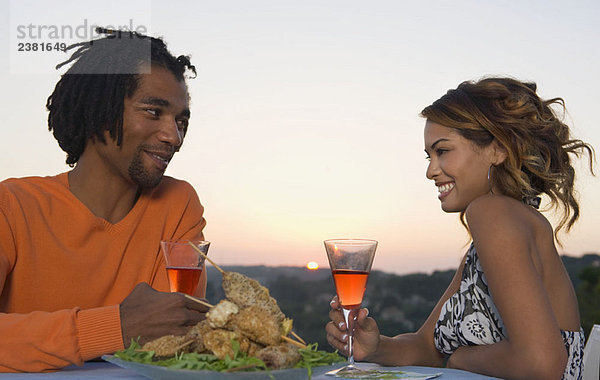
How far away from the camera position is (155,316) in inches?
85.5

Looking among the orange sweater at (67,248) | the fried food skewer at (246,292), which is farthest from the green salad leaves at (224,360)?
the orange sweater at (67,248)

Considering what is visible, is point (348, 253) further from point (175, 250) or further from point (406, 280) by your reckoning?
point (406, 280)

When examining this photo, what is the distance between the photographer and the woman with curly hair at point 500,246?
7.39 feet

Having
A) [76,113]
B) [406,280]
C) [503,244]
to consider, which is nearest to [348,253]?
[503,244]

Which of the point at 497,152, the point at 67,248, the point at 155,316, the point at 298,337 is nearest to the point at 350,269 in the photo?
the point at 298,337

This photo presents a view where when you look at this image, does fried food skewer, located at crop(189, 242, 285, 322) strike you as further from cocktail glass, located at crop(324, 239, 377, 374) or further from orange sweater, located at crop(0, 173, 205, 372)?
orange sweater, located at crop(0, 173, 205, 372)

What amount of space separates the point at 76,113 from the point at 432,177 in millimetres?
2157

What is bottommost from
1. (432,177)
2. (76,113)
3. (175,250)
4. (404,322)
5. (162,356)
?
(404,322)

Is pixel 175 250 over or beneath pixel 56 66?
beneath

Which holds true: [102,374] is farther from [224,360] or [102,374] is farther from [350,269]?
[350,269]

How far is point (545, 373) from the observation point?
7.14ft

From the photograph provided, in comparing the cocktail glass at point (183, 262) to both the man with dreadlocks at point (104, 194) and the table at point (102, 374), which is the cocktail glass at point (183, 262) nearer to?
the table at point (102, 374)

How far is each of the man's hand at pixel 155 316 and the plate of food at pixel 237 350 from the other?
20 cm

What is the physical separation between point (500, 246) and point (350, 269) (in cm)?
61
